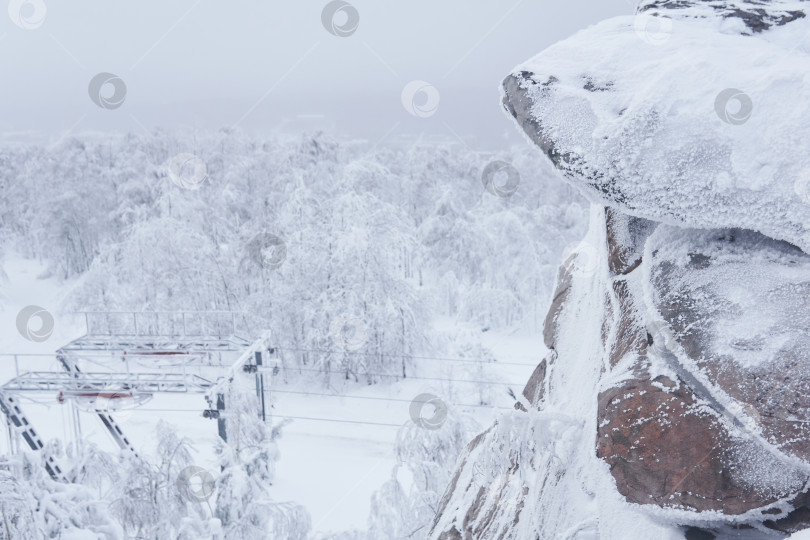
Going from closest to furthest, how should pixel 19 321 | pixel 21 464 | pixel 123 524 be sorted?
pixel 21 464
pixel 123 524
pixel 19 321

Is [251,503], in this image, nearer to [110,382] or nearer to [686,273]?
[110,382]

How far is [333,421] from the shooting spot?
560 inches

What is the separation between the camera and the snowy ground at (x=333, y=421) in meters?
11.0

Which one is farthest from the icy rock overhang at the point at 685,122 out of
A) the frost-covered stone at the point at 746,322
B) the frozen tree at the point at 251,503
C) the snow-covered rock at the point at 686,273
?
the frozen tree at the point at 251,503

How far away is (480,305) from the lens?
1998 centimetres

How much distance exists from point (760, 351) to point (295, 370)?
1649 centimetres

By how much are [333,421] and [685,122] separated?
1303 centimetres

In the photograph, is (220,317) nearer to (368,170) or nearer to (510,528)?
(368,170)

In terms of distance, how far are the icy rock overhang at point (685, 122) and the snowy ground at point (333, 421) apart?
6.52 metres

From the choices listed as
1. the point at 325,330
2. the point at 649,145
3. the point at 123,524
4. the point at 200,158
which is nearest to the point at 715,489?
the point at 649,145

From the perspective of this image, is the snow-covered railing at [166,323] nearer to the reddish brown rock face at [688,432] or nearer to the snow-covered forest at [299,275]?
the snow-covered forest at [299,275]

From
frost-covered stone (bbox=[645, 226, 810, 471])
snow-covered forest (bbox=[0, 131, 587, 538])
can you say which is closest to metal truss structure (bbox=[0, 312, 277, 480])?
snow-covered forest (bbox=[0, 131, 587, 538])

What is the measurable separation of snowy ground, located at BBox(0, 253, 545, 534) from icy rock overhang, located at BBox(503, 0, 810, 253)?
652cm

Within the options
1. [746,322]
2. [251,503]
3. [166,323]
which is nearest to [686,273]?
[746,322]
